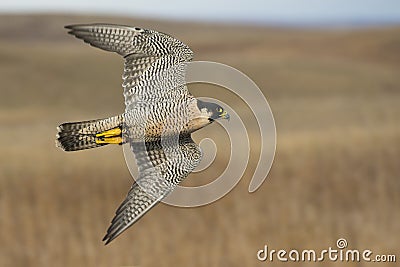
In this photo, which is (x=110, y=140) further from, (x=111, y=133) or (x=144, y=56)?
(x=144, y=56)

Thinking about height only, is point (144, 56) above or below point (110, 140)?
above

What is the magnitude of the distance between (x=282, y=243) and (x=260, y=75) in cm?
1824

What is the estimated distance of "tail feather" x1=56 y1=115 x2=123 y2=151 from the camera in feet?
2.31

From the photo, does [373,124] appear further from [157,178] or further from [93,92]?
[93,92]

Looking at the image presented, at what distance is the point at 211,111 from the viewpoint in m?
0.72

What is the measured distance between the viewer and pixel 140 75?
0.84 m

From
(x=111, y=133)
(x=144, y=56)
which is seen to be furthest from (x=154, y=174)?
(x=144, y=56)

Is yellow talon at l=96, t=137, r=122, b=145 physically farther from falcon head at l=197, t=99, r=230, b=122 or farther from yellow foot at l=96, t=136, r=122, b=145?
falcon head at l=197, t=99, r=230, b=122

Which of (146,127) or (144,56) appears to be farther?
(144,56)

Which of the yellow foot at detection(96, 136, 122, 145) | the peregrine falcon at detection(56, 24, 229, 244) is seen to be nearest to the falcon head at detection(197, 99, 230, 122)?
the peregrine falcon at detection(56, 24, 229, 244)

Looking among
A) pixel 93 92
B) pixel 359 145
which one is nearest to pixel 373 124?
pixel 359 145

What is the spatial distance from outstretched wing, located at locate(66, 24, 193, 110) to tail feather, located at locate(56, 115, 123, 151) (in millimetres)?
34

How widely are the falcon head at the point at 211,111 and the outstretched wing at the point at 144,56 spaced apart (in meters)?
0.06

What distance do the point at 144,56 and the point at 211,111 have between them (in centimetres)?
20
